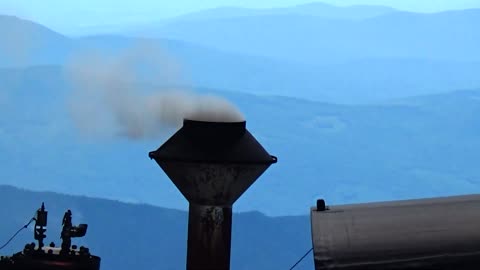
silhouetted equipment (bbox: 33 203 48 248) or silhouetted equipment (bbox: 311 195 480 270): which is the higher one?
silhouetted equipment (bbox: 33 203 48 248)

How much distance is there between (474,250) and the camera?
126 inches

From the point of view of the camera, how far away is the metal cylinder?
4207 millimetres

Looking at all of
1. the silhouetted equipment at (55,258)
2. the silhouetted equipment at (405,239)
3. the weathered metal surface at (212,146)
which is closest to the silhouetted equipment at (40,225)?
the silhouetted equipment at (55,258)

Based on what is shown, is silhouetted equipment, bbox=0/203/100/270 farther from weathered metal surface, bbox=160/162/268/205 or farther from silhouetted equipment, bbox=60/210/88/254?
weathered metal surface, bbox=160/162/268/205

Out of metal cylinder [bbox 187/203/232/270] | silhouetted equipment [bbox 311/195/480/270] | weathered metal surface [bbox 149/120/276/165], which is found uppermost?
weathered metal surface [bbox 149/120/276/165]

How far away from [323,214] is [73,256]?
1355 millimetres

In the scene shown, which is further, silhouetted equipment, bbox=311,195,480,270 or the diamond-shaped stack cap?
the diamond-shaped stack cap

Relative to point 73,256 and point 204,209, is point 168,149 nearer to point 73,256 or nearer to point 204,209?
point 204,209

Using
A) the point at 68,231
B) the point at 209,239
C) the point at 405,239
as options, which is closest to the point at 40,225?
the point at 68,231

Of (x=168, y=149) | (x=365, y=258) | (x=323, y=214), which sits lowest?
(x=365, y=258)

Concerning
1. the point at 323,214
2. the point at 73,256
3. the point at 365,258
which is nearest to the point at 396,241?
the point at 365,258

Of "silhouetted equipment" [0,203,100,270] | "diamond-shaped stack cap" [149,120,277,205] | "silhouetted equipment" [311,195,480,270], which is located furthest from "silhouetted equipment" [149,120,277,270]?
"silhouetted equipment" [311,195,480,270]

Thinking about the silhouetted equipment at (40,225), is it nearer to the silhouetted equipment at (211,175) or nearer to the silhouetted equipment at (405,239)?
the silhouetted equipment at (211,175)

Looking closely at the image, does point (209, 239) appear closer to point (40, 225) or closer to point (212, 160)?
point (212, 160)
